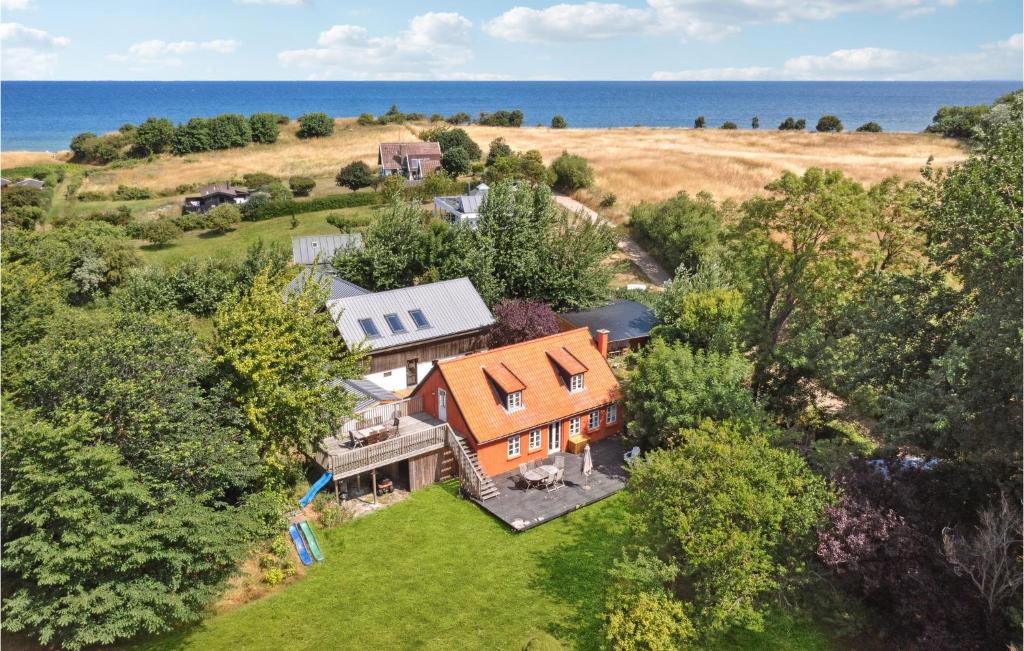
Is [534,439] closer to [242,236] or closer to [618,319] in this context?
[618,319]

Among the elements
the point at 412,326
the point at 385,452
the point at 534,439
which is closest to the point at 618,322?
the point at 412,326

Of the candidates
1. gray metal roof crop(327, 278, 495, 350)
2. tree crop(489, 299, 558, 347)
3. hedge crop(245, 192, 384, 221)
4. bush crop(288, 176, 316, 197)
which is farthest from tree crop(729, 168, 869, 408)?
bush crop(288, 176, 316, 197)

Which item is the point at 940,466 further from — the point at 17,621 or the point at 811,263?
the point at 17,621

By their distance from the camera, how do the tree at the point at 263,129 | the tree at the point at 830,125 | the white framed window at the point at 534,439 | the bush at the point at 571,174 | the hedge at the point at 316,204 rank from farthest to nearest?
the tree at the point at 830,125, the tree at the point at 263,129, the bush at the point at 571,174, the hedge at the point at 316,204, the white framed window at the point at 534,439

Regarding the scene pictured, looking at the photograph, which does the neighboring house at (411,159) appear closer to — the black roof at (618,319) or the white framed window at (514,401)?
the black roof at (618,319)

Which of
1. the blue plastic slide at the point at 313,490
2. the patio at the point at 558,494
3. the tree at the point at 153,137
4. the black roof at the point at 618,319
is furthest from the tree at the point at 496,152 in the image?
the blue plastic slide at the point at 313,490

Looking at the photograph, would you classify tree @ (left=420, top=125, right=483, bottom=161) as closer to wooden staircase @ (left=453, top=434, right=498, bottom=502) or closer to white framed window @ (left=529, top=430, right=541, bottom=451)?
white framed window @ (left=529, top=430, right=541, bottom=451)
